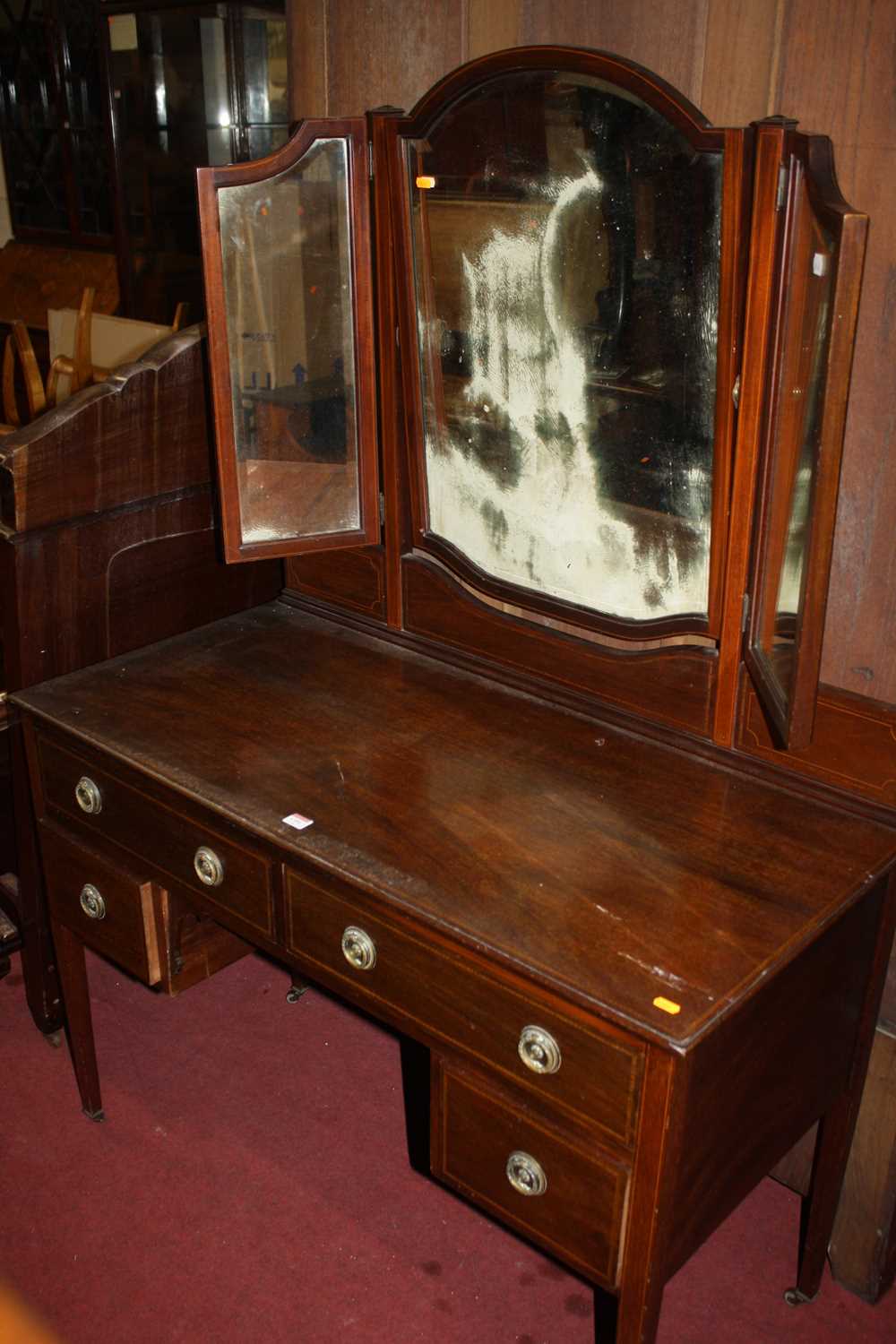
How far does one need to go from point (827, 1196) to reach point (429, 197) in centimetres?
161

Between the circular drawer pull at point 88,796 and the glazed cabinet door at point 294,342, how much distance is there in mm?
427

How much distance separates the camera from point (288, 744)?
1898mm

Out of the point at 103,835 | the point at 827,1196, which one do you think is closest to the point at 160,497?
the point at 103,835

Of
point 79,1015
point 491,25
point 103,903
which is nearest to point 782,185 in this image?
point 491,25

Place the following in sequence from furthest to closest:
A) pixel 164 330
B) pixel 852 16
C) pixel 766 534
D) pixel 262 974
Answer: pixel 164 330 → pixel 262 974 → pixel 766 534 → pixel 852 16

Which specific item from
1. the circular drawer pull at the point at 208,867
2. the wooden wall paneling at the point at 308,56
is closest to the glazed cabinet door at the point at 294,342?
the wooden wall paneling at the point at 308,56

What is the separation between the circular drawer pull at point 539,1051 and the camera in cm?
146

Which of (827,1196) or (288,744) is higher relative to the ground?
(288,744)

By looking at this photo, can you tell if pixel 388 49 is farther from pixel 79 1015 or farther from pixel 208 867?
pixel 79 1015

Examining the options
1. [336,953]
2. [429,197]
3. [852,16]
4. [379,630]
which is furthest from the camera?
[379,630]

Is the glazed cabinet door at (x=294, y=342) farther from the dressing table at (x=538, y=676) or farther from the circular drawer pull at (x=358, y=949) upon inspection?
the circular drawer pull at (x=358, y=949)

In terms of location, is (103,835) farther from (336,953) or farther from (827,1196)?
(827,1196)

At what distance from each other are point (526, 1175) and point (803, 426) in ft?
3.13

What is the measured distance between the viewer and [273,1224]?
2.17m
